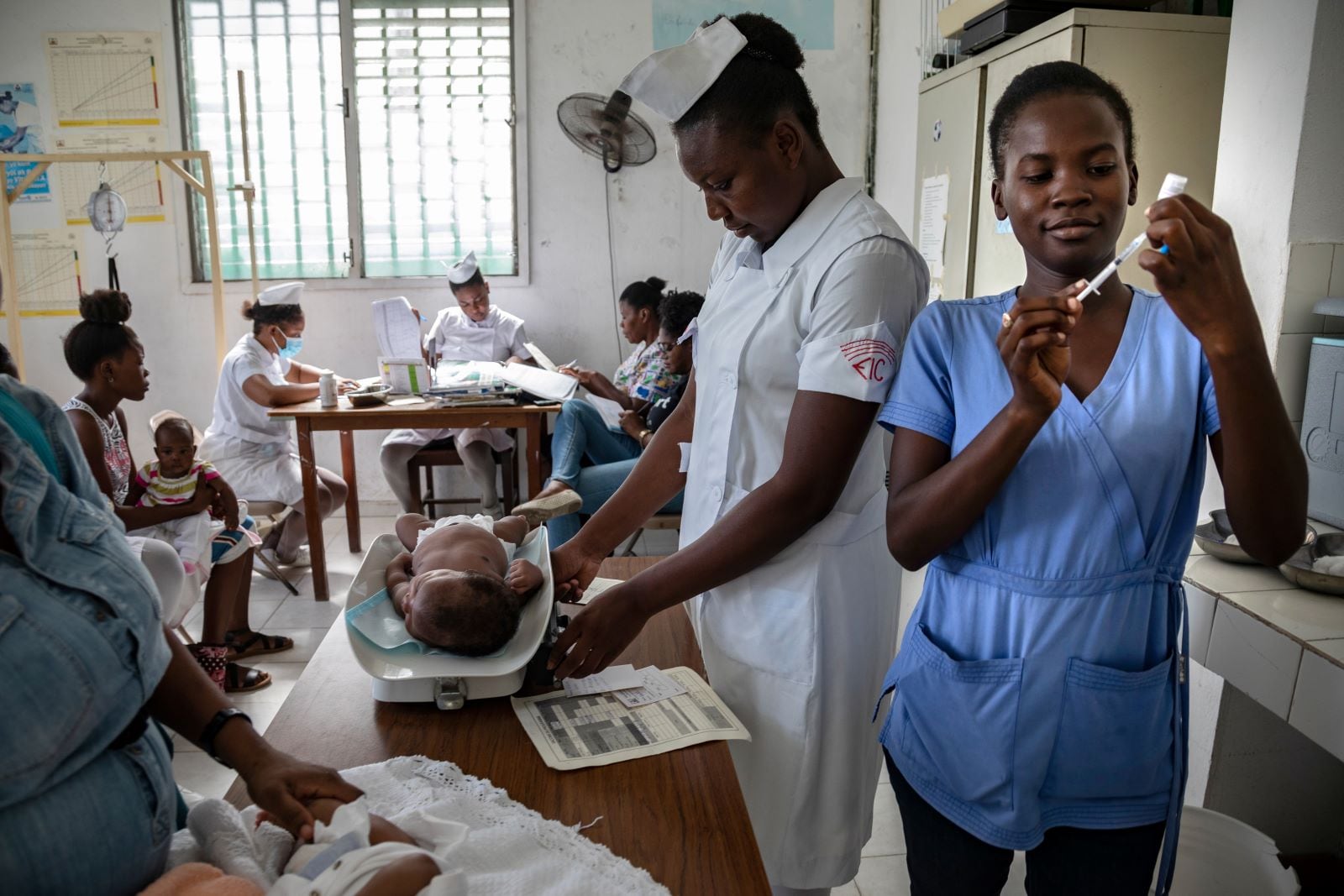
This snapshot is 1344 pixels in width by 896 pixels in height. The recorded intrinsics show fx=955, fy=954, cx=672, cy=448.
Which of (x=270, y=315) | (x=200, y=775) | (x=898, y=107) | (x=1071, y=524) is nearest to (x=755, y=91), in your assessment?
(x=1071, y=524)

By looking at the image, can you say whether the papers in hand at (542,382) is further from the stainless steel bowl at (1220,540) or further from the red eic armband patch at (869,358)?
the red eic armband patch at (869,358)

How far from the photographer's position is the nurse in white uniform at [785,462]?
132 cm

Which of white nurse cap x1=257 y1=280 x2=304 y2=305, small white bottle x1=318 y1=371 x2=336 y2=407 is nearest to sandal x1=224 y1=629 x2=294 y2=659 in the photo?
small white bottle x1=318 y1=371 x2=336 y2=407

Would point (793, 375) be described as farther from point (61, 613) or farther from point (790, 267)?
point (61, 613)

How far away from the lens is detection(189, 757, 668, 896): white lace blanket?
1.00 metres

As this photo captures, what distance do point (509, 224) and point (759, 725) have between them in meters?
4.68

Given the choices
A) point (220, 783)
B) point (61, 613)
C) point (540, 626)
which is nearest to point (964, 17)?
point (540, 626)

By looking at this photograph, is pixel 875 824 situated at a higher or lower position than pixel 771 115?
lower

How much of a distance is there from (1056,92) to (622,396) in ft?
11.4

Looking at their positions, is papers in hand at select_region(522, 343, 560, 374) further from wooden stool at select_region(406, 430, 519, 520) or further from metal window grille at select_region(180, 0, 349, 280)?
metal window grille at select_region(180, 0, 349, 280)

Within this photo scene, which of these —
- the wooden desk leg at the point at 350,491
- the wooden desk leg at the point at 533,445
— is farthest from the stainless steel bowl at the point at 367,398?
the wooden desk leg at the point at 533,445

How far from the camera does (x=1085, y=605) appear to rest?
102 cm

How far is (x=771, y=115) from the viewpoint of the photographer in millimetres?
1365

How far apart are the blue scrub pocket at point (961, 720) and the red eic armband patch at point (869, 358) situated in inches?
13.1
